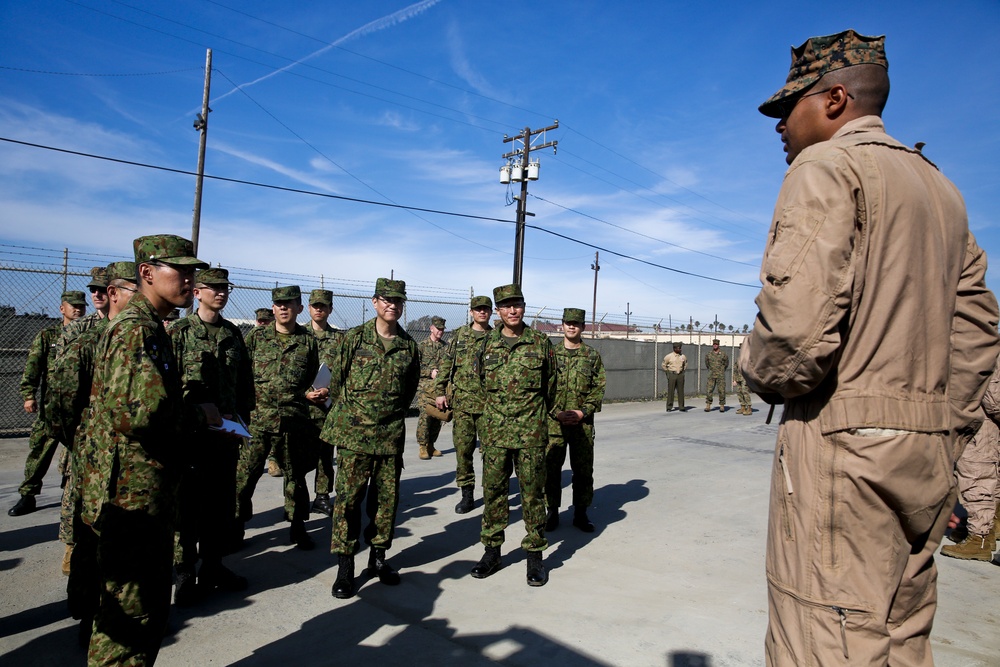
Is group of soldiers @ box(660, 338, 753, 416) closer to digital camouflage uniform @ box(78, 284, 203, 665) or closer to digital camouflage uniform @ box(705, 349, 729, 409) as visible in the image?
digital camouflage uniform @ box(705, 349, 729, 409)

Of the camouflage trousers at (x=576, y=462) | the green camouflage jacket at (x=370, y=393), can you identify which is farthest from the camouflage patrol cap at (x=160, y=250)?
the camouflage trousers at (x=576, y=462)

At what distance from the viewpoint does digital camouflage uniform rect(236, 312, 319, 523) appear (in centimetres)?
515

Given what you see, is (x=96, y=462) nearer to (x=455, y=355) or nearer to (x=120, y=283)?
(x=120, y=283)

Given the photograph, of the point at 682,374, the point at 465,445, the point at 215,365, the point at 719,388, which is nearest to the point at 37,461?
the point at 215,365

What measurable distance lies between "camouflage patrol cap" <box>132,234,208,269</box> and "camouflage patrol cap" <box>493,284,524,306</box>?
103 inches

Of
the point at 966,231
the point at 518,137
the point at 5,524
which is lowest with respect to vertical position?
the point at 5,524

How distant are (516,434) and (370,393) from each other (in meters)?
1.14

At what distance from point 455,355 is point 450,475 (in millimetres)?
2485

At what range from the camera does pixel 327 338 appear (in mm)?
7238

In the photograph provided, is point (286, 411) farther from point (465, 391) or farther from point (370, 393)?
point (465, 391)

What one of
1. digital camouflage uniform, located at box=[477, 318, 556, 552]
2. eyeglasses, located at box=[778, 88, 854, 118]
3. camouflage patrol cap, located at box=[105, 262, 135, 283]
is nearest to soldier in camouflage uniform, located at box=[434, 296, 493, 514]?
digital camouflage uniform, located at box=[477, 318, 556, 552]

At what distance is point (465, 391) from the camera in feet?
23.3

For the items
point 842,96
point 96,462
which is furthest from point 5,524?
point 842,96

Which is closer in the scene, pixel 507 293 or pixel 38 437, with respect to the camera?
Result: pixel 507 293
